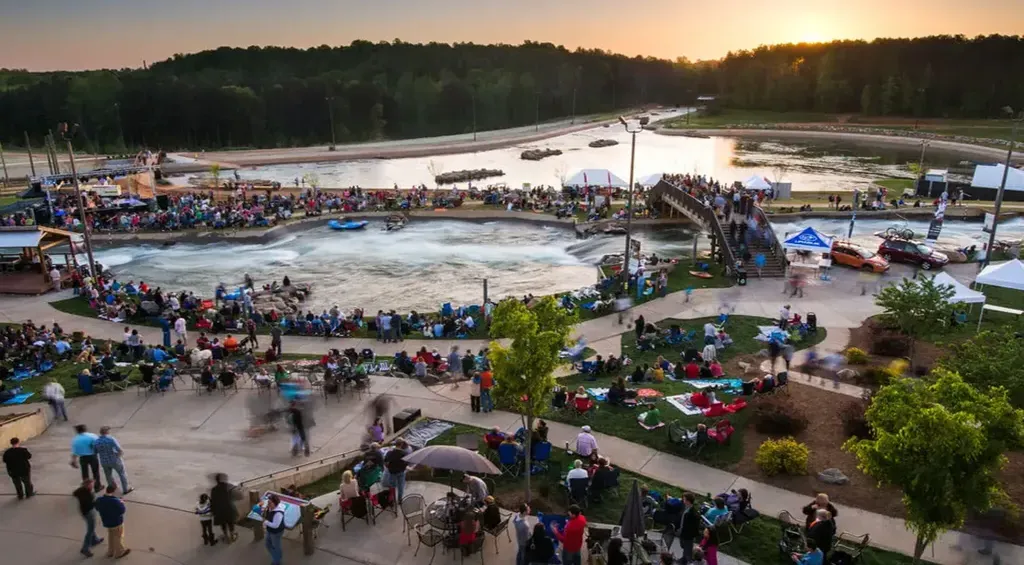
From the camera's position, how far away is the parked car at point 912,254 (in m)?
31.6

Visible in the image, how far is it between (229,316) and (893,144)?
116253 millimetres

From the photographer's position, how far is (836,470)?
13.8 metres

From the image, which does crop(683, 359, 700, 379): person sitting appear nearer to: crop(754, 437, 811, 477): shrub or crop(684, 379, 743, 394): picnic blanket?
crop(684, 379, 743, 394): picnic blanket

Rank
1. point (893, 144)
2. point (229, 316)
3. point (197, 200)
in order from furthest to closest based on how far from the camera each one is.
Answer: point (893, 144) → point (197, 200) → point (229, 316)

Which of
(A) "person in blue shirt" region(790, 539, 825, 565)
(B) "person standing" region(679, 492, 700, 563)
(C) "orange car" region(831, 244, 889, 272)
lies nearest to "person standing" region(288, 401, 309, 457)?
(B) "person standing" region(679, 492, 700, 563)

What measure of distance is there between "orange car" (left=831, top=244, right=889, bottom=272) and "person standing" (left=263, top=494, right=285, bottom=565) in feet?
95.5

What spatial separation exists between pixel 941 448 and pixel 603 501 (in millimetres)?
6103

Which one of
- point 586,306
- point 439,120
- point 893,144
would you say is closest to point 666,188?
point 586,306

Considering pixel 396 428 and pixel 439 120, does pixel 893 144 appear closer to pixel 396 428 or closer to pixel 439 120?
pixel 439 120

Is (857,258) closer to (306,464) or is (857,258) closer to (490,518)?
(490,518)

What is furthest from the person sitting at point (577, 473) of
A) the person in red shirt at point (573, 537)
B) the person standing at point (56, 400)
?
the person standing at point (56, 400)

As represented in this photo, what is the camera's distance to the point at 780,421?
15711 mm

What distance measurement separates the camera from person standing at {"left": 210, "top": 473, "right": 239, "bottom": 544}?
11094mm

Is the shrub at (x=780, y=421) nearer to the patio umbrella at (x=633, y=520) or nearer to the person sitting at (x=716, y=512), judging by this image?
the person sitting at (x=716, y=512)
